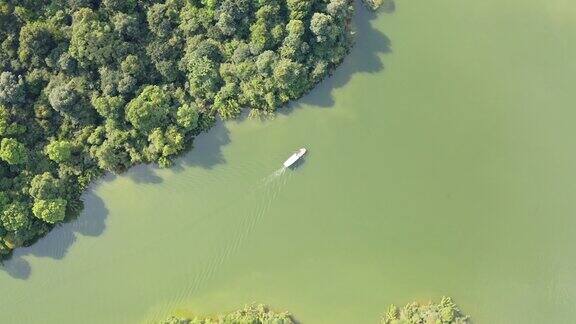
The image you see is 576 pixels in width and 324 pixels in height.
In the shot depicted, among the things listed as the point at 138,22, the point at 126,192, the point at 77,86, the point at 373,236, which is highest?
the point at 138,22

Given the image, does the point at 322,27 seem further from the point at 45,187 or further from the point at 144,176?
the point at 45,187

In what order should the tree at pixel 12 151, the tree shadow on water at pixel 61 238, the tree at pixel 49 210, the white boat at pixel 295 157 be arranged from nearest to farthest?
the tree at pixel 12 151
the tree at pixel 49 210
the white boat at pixel 295 157
the tree shadow on water at pixel 61 238

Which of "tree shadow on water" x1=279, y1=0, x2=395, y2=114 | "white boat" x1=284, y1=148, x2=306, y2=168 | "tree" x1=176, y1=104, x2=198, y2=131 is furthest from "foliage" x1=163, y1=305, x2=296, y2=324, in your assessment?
"tree shadow on water" x1=279, y1=0, x2=395, y2=114

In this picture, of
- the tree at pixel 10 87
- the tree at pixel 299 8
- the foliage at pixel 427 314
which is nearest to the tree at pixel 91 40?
the tree at pixel 10 87

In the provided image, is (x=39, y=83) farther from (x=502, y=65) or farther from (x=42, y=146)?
(x=502, y=65)

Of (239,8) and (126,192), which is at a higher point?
(239,8)

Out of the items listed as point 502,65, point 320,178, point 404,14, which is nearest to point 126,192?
point 320,178

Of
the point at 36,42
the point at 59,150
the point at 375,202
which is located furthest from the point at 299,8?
the point at 59,150

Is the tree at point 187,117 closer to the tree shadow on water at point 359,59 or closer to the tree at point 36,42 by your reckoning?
the tree shadow on water at point 359,59
